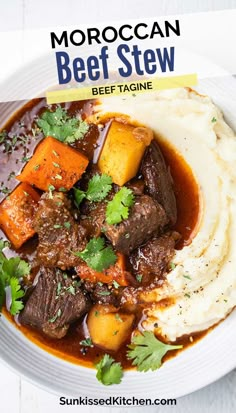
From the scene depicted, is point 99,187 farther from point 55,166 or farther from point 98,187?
point 55,166

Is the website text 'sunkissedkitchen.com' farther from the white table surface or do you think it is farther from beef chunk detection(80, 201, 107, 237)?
beef chunk detection(80, 201, 107, 237)

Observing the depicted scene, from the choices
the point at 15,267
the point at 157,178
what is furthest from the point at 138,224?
the point at 15,267

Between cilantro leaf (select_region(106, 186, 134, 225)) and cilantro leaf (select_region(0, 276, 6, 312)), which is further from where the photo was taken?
cilantro leaf (select_region(0, 276, 6, 312))

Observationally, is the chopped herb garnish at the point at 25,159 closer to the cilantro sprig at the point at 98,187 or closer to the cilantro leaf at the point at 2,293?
the cilantro sprig at the point at 98,187

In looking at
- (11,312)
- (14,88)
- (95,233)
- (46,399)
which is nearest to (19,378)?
(46,399)

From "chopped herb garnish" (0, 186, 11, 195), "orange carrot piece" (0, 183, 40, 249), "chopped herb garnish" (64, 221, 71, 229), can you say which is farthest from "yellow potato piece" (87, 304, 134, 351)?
"chopped herb garnish" (0, 186, 11, 195)

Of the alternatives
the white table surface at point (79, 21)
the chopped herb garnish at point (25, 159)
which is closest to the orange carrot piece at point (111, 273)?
the chopped herb garnish at point (25, 159)
